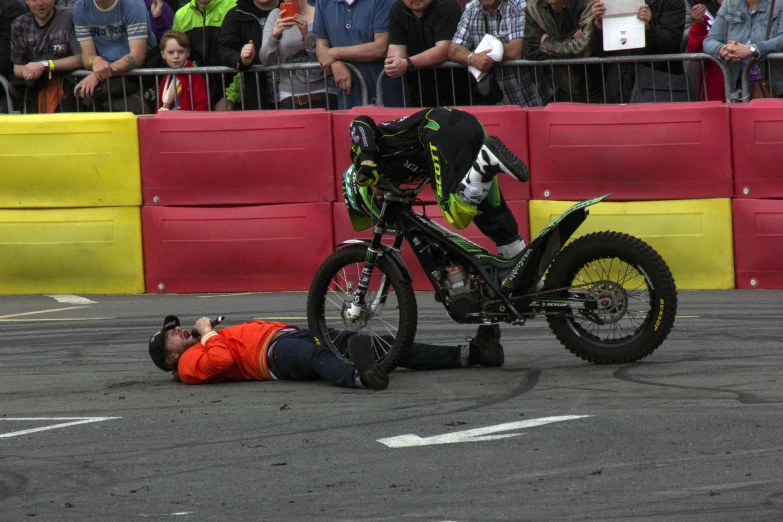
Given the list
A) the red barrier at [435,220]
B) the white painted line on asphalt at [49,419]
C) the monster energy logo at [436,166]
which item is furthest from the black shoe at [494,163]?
the red barrier at [435,220]

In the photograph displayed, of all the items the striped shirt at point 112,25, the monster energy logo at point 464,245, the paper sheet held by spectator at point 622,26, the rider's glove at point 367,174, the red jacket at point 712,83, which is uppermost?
the striped shirt at point 112,25

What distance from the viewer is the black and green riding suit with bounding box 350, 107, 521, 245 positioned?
727 centimetres

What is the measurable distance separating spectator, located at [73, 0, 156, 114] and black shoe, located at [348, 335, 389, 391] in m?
6.09

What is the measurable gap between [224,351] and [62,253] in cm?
471

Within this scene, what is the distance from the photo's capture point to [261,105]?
12266mm

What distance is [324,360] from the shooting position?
7.39 m

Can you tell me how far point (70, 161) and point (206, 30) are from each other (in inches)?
78.6

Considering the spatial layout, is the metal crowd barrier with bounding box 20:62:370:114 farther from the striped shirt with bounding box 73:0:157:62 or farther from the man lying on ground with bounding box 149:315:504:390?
the man lying on ground with bounding box 149:315:504:390

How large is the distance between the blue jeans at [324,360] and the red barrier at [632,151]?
3420 mm

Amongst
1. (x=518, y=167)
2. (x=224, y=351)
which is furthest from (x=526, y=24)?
(x=224, y=351)

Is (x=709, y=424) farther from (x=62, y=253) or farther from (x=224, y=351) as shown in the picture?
(x=62, y=253)

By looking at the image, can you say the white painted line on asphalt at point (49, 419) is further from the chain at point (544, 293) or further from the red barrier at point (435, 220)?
the red barrier at point (435, 220)

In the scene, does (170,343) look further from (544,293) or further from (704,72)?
(704,72)

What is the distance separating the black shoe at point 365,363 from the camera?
23.4ft
